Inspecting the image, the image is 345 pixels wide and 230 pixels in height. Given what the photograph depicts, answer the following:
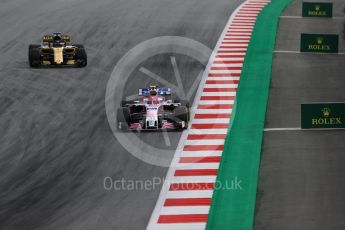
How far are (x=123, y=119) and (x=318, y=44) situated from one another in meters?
14.0

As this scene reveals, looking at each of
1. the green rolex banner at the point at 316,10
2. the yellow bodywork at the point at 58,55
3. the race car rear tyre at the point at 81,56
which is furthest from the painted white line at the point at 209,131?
the green rolex banner at the point at 316,10

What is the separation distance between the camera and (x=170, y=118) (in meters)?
26.4

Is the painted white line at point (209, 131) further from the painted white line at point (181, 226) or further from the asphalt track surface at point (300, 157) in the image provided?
the painted white line at point (181, 226)

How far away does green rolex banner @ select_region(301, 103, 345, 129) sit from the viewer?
2609 cm

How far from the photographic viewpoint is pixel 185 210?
2092 centimetres

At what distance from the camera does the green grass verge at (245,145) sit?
20516 millimetres

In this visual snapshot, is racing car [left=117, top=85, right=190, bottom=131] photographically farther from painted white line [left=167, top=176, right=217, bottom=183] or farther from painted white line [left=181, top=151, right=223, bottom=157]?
painted white line [left=167, top=176, right=217, bottom=183]

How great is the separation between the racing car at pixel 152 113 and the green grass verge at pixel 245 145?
64.4 inches

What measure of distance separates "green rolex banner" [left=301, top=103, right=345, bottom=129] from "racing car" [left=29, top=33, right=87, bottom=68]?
10.8 meters

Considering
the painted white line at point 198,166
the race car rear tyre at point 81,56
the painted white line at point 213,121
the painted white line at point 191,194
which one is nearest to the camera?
the painted white line at point 191,194

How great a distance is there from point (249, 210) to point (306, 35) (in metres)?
17.8

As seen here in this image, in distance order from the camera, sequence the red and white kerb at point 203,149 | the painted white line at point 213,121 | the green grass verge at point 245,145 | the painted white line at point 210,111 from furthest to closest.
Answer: the painted white line at point 210,111, the painted white line at point 213,121, the red and white kerb at point 203,149, the green grass verge at point 245,145

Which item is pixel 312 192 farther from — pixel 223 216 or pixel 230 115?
pixel 230 115

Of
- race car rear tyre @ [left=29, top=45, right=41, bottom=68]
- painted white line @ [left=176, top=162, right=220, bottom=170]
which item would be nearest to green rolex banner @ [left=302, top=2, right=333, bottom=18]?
race car rear tyre @ [left=29, top=45, right=41, bottom=68]
